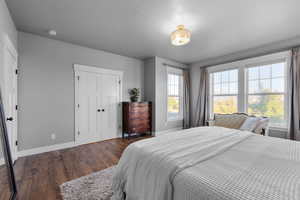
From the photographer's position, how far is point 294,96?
2.95 m

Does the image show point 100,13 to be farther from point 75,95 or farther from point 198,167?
point 198,167

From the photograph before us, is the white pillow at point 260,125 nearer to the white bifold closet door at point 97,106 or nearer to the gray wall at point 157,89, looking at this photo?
the gray wall at point 157,89

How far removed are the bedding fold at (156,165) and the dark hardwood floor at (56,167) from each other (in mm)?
961

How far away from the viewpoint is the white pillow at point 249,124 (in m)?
2.68

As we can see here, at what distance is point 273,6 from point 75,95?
4231mm

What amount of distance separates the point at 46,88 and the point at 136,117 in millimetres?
2362

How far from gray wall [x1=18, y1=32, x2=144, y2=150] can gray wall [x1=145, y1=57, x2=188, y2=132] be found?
→ 1844 millimetres

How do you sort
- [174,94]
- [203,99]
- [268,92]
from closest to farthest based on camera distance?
[268,92] < [203,99] < [174,94]

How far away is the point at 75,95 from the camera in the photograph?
336 cm

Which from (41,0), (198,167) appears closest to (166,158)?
(198,167)

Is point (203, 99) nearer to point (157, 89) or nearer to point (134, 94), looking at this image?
point (157, 89)

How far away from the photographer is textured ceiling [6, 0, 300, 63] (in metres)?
1.99

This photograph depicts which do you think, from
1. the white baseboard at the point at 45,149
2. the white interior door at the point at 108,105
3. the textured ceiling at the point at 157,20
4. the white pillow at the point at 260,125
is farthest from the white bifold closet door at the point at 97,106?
the white pillow at the point at 260,125

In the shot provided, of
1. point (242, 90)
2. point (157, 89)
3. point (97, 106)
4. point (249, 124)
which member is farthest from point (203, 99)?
point (97, 106)
